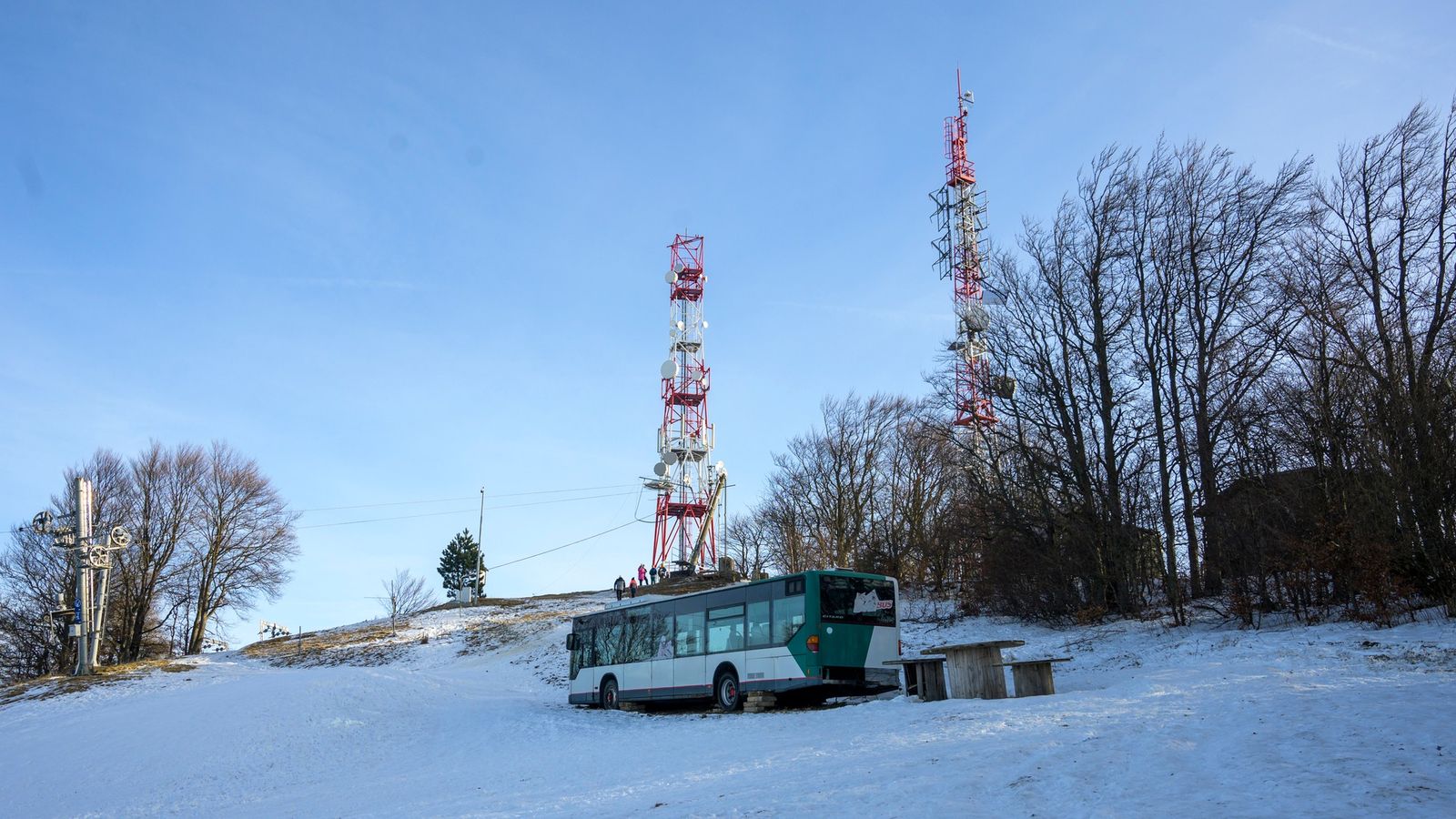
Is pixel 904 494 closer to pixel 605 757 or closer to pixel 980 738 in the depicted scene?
pixel 605 757

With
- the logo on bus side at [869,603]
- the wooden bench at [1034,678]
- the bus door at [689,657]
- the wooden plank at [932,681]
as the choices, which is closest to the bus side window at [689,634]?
the bus door at [689,657]

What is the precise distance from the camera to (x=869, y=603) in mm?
19422

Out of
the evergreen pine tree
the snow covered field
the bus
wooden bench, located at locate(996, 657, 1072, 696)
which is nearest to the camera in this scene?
the snow covered field

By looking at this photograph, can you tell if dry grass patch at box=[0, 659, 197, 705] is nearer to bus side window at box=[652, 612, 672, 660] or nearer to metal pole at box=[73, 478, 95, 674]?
A: metal pole at box=[73, 478, 95, 674]

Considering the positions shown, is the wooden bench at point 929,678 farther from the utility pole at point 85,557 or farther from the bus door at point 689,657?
the utility pole at point 85,557

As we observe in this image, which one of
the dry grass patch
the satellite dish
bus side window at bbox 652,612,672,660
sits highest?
the satellite dish

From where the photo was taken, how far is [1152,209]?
78.8 ft

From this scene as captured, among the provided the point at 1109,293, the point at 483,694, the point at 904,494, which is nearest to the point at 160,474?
Answer: the point at 483,694

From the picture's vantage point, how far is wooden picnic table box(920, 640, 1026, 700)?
1484 centimetres

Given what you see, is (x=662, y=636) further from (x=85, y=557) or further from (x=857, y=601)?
(x=85, y=557)

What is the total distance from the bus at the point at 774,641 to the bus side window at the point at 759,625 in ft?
0.06

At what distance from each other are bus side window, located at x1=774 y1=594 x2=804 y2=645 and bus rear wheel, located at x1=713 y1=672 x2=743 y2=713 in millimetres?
1587

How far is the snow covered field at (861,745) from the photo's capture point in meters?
7.62

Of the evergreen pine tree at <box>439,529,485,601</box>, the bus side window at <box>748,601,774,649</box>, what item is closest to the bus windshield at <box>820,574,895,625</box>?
the bus side window at <box>748,601,774,649</box>
